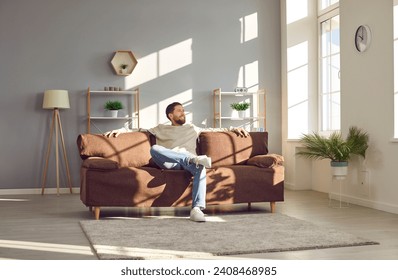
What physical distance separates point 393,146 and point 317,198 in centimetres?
153

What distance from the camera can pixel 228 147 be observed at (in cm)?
584

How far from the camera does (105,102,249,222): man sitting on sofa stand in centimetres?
507

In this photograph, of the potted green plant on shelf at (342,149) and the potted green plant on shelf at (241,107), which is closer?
the potted green plant on shelf at (342,149)

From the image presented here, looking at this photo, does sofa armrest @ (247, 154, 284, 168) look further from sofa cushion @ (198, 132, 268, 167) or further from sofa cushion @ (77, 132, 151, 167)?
sofa cushion @ (77, 132, 151, 167)

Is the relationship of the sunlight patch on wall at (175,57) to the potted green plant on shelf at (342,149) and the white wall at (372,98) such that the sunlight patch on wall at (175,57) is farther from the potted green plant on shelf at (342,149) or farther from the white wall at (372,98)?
the potted green plant on shelf at (342,149)

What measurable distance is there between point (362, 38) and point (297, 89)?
2068mm

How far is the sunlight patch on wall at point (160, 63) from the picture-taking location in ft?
25.7

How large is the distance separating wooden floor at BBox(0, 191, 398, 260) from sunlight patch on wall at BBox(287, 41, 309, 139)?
1047 millimetres

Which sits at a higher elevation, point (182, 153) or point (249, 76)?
point (249, 76)

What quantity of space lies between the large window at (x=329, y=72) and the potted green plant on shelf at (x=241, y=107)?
1.05 meters

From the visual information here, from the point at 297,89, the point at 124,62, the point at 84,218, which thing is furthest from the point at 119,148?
the point at 297,89

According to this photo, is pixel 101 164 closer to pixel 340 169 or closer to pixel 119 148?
pixel 119 148

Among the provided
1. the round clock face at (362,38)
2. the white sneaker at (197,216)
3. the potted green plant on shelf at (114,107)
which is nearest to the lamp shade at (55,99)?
the potted green plant on shelf at (114,107)

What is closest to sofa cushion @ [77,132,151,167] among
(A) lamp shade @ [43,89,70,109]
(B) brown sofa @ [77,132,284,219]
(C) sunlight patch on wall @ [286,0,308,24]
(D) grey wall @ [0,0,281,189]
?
(B) brown sofa @ [77,132,284,219]
